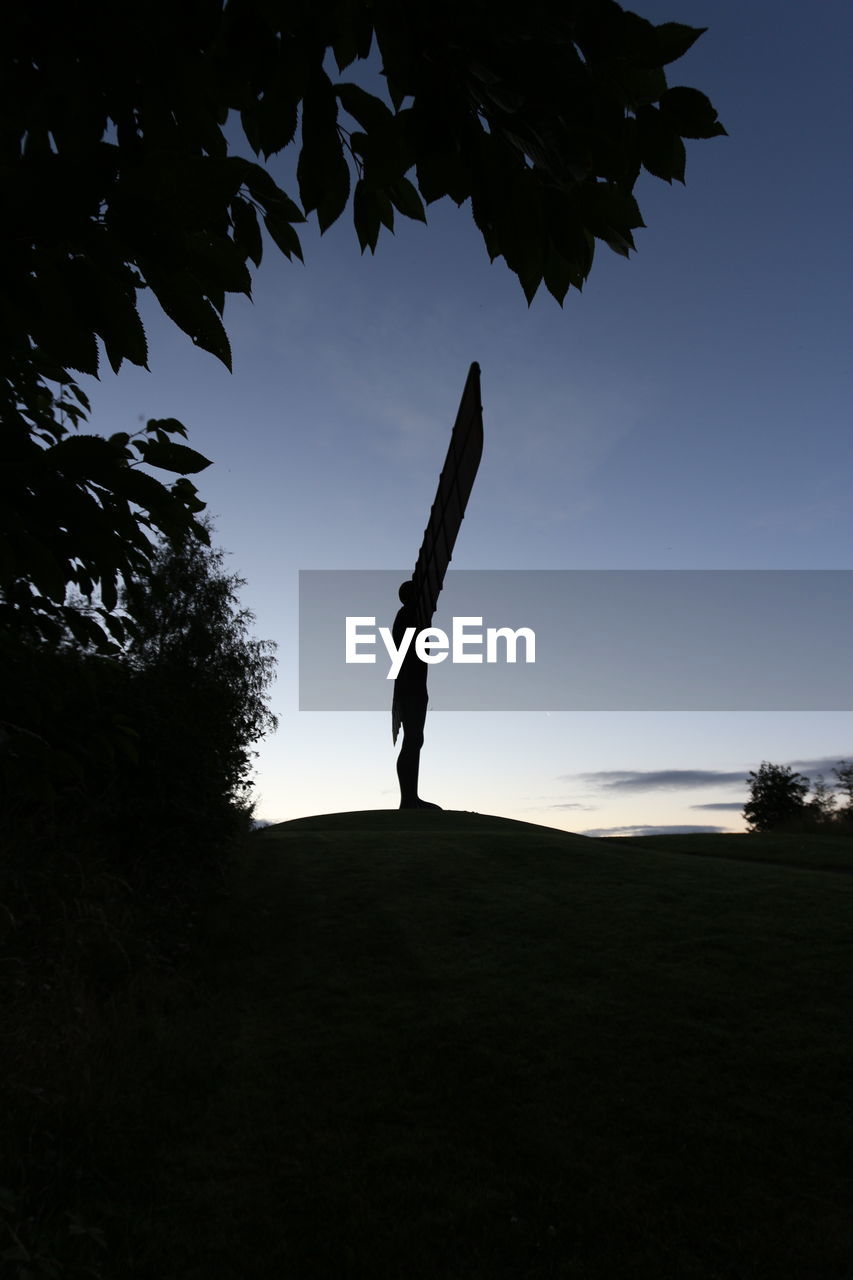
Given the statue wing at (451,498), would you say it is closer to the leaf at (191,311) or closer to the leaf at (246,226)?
the leaf at (246,226)

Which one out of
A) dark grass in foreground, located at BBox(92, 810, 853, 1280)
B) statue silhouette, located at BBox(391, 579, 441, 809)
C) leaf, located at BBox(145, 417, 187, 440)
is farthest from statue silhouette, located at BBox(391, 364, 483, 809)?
leaf, located at BBox(145, 417, 187, 440)

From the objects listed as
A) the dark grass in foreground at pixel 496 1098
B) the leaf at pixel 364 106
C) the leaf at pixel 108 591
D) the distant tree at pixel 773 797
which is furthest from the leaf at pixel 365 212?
the distant tree at pixel 773 797

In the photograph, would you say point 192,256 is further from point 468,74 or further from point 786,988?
point 786,988

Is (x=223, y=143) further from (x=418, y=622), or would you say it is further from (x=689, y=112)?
(x=418, y=622)

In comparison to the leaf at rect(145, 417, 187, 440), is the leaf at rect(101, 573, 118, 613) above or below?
below

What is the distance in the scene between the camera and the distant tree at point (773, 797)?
1662 inches

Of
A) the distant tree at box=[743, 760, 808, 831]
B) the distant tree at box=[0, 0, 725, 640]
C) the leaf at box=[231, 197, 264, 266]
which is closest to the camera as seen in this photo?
the distant tree at box=[0, 0, 725, 640]

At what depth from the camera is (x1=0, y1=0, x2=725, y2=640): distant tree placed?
128cm

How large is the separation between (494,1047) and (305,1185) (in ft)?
7.41

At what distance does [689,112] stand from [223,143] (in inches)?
43.5

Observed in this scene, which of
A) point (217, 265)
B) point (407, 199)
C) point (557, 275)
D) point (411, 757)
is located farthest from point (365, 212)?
point (411, 757)

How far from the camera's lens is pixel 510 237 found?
1724 millimetres

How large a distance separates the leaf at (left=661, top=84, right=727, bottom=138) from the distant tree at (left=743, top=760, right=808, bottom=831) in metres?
44.7

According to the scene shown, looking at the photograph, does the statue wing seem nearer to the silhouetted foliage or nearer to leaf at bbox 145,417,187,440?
the silhouetted foliage
